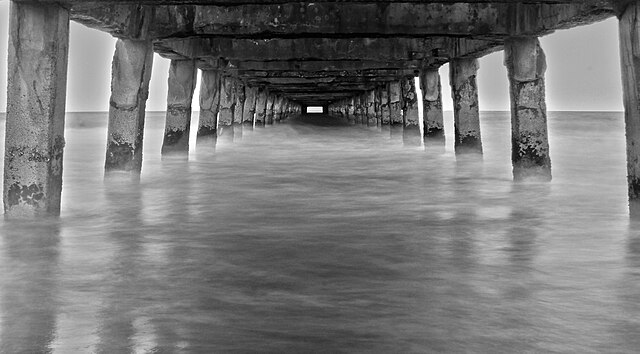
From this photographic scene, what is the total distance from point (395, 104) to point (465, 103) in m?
10.0

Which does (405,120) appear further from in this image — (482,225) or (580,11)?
(482,225)

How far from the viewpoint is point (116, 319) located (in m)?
3.48

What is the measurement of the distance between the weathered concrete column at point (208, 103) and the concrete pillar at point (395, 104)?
7.11 meters

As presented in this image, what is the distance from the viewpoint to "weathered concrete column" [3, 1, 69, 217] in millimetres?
6332

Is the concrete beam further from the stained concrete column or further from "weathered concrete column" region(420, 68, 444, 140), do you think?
the stained concrete column

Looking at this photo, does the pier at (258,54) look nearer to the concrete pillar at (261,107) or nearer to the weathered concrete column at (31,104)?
the weathered concrete column at (31,104)

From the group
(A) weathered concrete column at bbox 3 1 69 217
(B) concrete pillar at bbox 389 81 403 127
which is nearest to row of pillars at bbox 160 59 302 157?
(A) weathered concrete column at bbox 3 1 69 217

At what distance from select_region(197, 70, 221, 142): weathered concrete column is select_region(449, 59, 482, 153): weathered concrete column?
5211mm

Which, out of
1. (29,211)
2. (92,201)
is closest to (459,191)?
(92,201)

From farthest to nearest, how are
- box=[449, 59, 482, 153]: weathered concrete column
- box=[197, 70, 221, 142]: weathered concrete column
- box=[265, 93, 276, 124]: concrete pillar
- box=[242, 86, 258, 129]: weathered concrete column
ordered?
box=[265, 93, 276, 124]: concrete pillar < box=[242, 86, 258, 129]: weathered concrete column < box=[197, 70, 221, 142]: weathered concrete column < box=[449, 59, 482, 153]: weathered concrete column

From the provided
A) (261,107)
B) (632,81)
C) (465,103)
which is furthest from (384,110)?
(632,81)

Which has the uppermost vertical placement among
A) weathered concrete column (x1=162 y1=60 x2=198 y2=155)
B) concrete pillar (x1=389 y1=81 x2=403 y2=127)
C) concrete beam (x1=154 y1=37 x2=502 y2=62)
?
concrete pillar (x1=389 y1=81 x2=403 y2=127)

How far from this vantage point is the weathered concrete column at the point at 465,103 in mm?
13367

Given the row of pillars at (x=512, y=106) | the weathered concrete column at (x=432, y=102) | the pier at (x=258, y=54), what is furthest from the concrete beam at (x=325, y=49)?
the weathered concrete column at (x=432, y=102)
